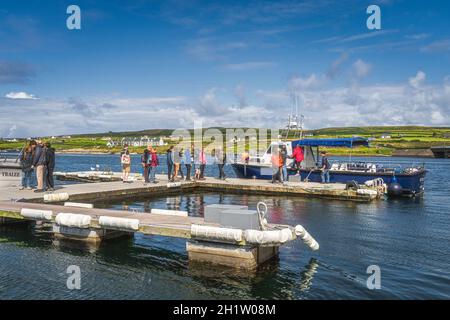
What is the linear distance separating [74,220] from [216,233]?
4.81 m

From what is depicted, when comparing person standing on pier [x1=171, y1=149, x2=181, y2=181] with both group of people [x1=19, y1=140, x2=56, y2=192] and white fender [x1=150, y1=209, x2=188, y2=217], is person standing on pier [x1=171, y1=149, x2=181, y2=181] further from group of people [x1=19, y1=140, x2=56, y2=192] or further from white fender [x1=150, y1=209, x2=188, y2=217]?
white fender [x1=150, y1=209, x2=188, y2=217]

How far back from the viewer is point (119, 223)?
1241cm

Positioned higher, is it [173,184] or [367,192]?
[173,184]

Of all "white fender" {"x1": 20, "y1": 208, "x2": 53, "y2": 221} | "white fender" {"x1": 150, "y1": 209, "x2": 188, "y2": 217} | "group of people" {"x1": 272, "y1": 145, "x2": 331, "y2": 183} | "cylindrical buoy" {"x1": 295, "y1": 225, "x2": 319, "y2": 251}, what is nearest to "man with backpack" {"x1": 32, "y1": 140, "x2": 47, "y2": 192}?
"white fender" {"x1": 20, "y1": 208, "x2": 53, "y2": 221}

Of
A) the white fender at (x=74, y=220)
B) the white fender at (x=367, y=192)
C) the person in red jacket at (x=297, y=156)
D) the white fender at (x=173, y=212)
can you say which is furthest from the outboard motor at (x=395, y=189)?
the white fender at (x=74, y=220)

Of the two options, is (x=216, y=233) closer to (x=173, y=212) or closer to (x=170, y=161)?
(x=173, y=212)

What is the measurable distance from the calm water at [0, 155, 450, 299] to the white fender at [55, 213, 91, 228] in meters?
Result: 0.73

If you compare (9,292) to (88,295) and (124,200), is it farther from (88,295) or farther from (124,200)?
(124,200)

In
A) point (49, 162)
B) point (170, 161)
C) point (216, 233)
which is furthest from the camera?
point (170, 161)

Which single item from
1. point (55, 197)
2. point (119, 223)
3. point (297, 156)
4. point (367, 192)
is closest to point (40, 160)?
point (55, 197)

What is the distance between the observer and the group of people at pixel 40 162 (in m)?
19.0

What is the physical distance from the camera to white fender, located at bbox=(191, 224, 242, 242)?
34.9 feet

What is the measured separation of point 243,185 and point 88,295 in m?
18.1
